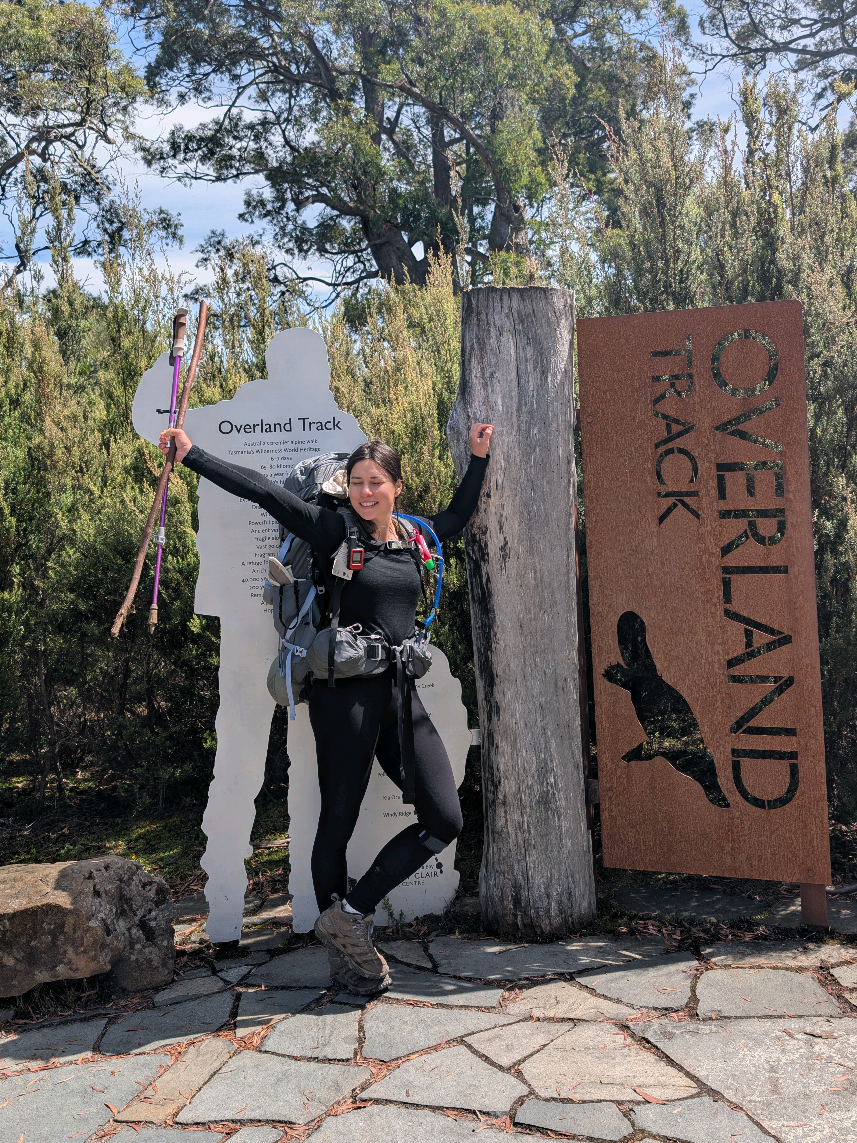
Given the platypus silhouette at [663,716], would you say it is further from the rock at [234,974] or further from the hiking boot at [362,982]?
the rock at [234,974]

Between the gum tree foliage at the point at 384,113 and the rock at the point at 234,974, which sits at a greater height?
the gum tree foliage at the point at 384,113

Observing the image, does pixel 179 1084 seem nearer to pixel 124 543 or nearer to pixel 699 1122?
pixel 699 1122

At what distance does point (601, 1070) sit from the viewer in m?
2.76

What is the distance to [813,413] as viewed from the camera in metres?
4.67

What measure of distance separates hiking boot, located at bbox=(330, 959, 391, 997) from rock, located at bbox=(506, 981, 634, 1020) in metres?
0.45

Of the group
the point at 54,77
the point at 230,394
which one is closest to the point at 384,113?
the point at 54,77

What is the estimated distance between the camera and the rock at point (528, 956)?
11.3ft

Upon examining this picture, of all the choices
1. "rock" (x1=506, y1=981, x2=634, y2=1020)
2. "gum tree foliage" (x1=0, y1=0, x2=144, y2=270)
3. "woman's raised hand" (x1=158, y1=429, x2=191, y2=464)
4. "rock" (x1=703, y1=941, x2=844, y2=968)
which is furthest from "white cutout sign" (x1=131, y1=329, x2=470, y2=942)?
"gum tree foliage" (x1=0, y1=0, x2=144, y2=270)

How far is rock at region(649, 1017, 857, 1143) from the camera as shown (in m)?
2.47

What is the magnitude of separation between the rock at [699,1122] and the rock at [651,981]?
1.88ft

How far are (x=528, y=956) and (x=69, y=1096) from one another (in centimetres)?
165

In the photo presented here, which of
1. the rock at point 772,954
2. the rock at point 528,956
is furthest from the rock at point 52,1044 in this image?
the rock at point 772,954

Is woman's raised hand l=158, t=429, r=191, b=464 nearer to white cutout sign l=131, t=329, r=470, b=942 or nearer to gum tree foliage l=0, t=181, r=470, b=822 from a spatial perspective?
white cutout sign l=131, t=329, r=470, b=942

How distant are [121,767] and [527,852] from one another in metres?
3.04
